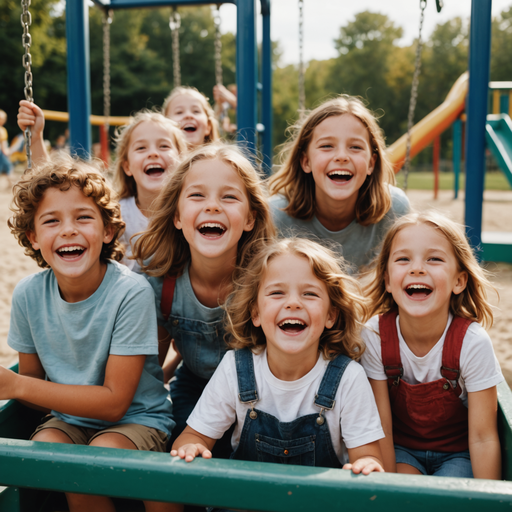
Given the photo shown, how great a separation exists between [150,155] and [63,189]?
848mm

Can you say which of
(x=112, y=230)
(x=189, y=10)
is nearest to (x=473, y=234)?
(x=112, y=230)

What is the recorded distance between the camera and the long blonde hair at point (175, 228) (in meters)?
1.97

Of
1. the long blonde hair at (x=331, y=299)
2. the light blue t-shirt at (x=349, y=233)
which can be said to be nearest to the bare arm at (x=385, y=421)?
the long blonde hair at (x=331, y=299)

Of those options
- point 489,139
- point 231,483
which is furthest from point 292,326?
point 489,139

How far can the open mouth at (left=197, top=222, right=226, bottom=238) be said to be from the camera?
6.02ft

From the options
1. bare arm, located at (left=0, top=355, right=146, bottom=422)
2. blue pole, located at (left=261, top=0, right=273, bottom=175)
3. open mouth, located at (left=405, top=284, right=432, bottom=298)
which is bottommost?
bare arm, located at (left=0, top=355, right=146, bottom=422)

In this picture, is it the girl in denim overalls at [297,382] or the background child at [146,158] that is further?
the background child at [146,158]

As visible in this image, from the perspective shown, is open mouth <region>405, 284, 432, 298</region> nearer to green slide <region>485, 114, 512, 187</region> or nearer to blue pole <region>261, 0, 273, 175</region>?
blue pole <region>261, 0, 273, 175</region>

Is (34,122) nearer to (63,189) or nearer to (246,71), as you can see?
(63,189)

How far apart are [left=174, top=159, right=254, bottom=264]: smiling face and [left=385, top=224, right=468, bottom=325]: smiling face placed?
1.73 feet

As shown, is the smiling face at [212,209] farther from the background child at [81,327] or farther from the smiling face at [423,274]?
the smiling face at [423,274]

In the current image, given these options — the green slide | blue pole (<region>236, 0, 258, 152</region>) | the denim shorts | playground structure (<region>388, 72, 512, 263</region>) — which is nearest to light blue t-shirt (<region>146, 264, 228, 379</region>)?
the denim shorts

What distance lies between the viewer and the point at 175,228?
6.64ft

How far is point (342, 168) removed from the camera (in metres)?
2.20
